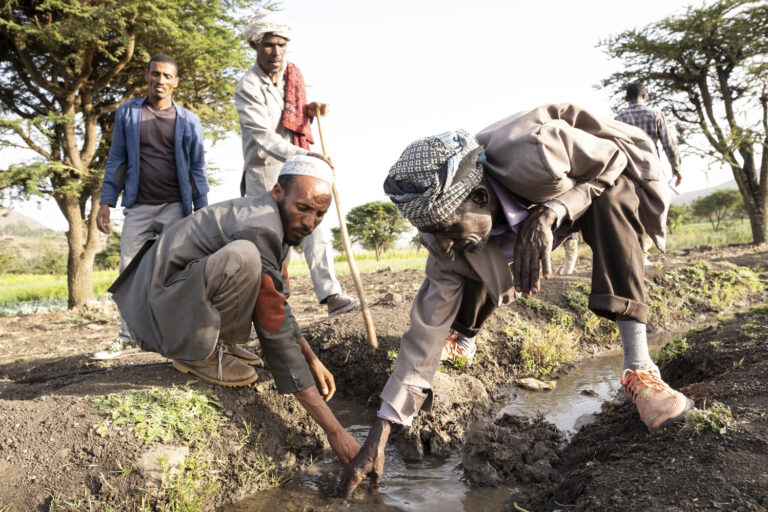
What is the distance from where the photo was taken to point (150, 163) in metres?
3.85

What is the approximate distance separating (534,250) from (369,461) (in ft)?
3.73

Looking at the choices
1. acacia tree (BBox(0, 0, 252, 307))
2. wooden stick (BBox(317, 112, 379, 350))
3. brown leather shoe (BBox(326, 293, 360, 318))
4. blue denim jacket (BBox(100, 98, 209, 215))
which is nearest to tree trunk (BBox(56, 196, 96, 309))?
acacia tree (BBox(0, 0, 252, 307))

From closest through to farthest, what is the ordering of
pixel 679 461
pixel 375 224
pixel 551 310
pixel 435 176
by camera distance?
1. pixel 679 461
2. pixel 435 176
3. pixel 551 310
4. pixel 375 224

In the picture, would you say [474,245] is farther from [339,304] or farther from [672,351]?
[672,351]

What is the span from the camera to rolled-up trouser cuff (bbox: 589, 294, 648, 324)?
220 centimetres

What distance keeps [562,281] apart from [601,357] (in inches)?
47.4

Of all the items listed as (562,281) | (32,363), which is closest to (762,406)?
(562,281)

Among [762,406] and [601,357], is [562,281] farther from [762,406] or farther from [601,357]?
[762,406]

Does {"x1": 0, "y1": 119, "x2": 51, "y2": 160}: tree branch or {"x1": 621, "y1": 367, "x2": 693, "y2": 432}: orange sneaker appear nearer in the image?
{"x1": 621, "y1": 367, "x2": 693, "y2": 432}: orange sneaker

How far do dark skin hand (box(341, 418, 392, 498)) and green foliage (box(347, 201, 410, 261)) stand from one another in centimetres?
2518

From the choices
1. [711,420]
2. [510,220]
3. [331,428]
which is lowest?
[331,428]

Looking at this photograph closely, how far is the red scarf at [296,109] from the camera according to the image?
3.78 metres

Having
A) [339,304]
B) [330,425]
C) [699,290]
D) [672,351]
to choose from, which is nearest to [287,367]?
[330,425]

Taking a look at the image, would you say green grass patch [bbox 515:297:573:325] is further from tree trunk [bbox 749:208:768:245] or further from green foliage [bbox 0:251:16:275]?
green foliage [bbox 0:251:16:275]
